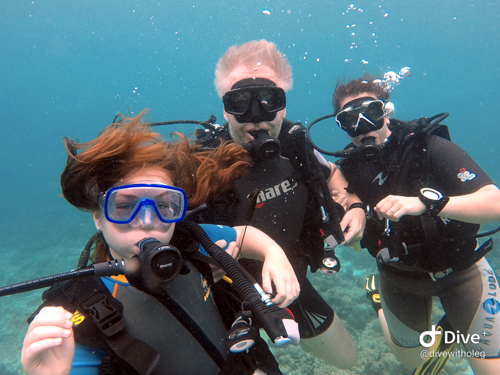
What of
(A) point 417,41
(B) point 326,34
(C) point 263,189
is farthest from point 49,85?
(C) point 263,189

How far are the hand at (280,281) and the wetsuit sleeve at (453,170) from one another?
1.89m

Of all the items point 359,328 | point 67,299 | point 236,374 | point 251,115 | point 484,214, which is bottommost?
point 359,328

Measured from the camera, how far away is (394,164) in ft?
9.83

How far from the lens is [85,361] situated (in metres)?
1.42

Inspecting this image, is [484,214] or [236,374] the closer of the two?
[236,374]

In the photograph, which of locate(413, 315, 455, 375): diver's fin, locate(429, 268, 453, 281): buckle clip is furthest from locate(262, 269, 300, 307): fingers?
locate(413, 315, 455, 375): diver's fin

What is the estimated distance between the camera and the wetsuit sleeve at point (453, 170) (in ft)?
8.10

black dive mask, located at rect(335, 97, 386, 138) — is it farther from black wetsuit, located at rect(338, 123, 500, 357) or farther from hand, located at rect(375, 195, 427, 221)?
hand, located at rect(375, 195, 427, 221)

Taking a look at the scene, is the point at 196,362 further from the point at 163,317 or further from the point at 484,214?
the point at 484,214

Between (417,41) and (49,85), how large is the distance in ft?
457

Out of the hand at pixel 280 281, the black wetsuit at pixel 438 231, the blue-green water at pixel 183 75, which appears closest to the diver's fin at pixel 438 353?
the black wetsuit at pixel 438 231

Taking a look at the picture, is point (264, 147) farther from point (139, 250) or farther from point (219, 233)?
point (139, 250)

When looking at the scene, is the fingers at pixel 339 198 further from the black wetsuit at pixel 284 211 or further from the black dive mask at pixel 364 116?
the black dive mask at pixel 364 116

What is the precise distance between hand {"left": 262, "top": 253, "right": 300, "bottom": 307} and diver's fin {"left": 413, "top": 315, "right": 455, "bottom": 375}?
307 cm
